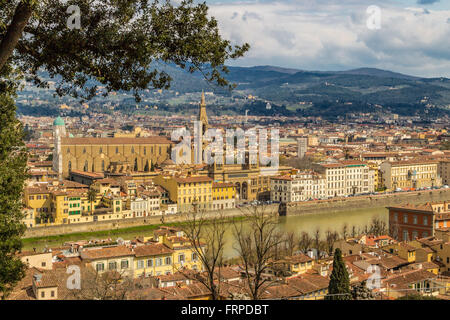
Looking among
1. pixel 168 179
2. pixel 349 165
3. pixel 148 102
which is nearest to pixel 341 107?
pixel 148 102

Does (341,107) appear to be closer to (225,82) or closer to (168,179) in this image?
(168,179)

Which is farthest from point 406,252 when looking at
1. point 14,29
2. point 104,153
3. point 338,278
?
point 104,153

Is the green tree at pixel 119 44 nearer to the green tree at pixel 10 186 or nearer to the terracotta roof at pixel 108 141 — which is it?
the green tree at pixel 10 186

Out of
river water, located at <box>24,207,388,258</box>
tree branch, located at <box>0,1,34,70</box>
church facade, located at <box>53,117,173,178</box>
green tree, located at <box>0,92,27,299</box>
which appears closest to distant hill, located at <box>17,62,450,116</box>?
church facade, located at <box>53,117,173,178</box>

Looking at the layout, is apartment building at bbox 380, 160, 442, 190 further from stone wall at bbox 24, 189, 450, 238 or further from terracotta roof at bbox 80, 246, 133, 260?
terracotta roof at bbox 80, 246, 133, 260

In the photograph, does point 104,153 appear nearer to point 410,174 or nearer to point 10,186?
point 410,174
